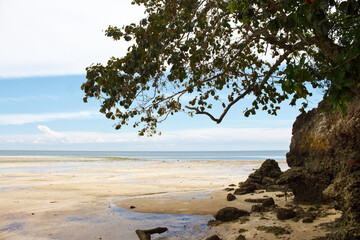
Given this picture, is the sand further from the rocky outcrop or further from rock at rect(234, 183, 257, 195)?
the rocky outcrop

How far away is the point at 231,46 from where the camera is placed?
32.2ft

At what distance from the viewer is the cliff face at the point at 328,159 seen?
597 centimetres

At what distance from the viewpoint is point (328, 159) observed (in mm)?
8469

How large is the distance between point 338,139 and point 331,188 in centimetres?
211

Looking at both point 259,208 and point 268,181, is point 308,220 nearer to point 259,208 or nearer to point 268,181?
point 259,208

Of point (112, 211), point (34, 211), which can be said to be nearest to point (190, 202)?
point (112, 211)

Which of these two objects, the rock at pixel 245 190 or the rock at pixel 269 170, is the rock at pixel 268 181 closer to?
the rock at pixel 269 170

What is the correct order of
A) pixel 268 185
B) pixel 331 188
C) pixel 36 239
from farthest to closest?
pixel 268 185, pixel 36 239, pixel 331 188

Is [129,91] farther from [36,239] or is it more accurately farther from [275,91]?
[275,91]

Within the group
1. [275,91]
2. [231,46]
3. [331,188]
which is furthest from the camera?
[275,91]

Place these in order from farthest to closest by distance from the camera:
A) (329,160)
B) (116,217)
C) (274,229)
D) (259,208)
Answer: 1. (116,217)
2. (259,208)
3. (329,160)
4. (274,229)

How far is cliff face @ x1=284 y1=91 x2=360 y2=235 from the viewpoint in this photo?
597cm

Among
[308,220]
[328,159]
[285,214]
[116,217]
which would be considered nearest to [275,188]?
[328,159]

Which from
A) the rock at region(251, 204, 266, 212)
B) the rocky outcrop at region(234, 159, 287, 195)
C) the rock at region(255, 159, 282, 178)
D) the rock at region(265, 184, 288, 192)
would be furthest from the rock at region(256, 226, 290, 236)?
the rock at region(255, 159, 282, 178)
